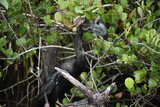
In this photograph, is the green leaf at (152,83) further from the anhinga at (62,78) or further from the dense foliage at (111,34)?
the anhinga at (62,78)

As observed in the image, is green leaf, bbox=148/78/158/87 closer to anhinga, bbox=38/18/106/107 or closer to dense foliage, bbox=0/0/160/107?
dense foliage, bbox=0/0/160/107

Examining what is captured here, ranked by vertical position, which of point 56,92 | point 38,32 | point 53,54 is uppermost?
point 38,32

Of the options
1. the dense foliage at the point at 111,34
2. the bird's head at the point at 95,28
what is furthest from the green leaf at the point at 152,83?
the bird's head at the point at 95,28

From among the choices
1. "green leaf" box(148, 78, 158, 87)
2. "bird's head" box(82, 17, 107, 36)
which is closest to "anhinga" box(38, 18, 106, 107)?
"bird's head" box(82, 17, 107, 36)

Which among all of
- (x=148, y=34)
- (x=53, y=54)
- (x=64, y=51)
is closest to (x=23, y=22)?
(x=53, y=54)

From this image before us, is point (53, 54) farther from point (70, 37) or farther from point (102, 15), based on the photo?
point (102, 15)

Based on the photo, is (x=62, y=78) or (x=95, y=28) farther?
(x=62, y=78)

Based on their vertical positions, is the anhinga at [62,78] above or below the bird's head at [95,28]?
below

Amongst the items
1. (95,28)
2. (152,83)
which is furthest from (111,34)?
(152,83)

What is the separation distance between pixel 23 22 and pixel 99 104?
1.16 metres

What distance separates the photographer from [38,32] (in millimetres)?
2893

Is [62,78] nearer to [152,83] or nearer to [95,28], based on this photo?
[95,28]

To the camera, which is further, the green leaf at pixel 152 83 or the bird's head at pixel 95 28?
the bird's head at pixel 95 28

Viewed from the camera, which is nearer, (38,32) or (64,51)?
(38,32)
